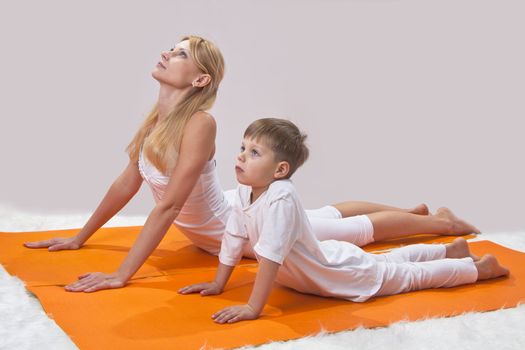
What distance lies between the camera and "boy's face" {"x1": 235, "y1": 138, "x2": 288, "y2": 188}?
2.77 meters

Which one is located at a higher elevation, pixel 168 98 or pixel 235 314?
pixel 168 98

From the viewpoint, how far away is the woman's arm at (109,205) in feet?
11.7

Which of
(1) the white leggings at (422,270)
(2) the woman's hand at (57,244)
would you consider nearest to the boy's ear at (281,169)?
(1) the white leggings at (422,270)

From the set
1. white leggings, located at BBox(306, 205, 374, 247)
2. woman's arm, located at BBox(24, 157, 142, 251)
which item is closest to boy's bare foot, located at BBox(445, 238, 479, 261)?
white leggings, located at BBox(306, 205, 374, 247)

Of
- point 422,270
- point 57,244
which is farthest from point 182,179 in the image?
point 422,270

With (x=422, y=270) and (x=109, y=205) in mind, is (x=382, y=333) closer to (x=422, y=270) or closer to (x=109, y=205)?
(x=422, y=270)

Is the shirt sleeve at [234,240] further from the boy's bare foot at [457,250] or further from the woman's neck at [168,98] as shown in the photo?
the boy's bare foot at [457,250]

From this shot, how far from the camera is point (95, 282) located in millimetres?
3031

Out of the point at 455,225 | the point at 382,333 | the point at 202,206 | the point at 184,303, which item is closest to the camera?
the point at 382,333

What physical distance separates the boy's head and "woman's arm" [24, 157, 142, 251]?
0.91 m

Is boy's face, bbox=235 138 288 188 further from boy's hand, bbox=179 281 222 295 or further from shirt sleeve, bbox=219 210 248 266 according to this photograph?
boy's hand, bbox=179 281 222 295

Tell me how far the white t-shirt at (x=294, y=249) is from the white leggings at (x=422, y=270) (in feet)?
0.23

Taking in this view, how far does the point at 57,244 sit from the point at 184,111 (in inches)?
35.7

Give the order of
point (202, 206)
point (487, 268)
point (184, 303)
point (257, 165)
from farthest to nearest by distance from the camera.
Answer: point (202, 206)
point (487, 268)
point (184, 303)
point (257, 165)
